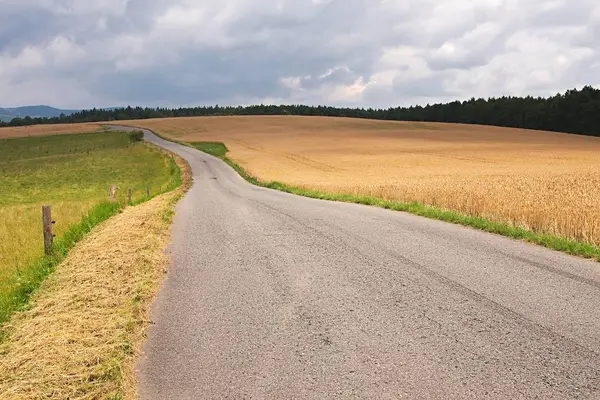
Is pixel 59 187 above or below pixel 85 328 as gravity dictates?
below

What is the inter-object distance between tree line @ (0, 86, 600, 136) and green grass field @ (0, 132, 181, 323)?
8290cm

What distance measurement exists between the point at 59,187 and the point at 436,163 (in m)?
35.7

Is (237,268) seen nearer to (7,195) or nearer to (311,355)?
(311,355)

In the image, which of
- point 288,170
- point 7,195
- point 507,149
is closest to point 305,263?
point 7,195

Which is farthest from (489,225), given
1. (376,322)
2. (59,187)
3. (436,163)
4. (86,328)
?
(436,163)

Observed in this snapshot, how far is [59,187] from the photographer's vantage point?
41781 mm

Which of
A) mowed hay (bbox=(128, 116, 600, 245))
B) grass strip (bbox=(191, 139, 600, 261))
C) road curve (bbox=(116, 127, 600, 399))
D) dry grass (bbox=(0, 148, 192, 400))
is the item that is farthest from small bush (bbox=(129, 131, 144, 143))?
road curve (bbox=(116, 127, 600, 399))

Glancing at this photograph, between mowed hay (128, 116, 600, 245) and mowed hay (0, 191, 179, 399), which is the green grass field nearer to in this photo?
mowed hay (0, 191, 179, 399)

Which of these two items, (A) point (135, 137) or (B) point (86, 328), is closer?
(B) point (86, 328)

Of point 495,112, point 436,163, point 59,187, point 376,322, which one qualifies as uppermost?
point 495,112

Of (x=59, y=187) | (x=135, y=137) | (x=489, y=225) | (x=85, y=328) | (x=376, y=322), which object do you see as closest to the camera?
(x=376, y=322)

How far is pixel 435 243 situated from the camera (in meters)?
10.7

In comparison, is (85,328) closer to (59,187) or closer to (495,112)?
(59,187)

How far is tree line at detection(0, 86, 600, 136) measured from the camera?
330 feet
